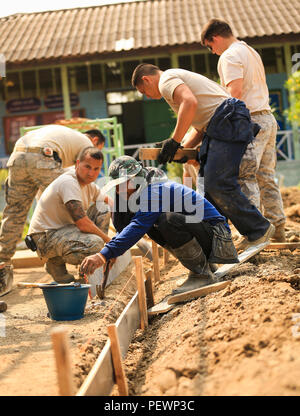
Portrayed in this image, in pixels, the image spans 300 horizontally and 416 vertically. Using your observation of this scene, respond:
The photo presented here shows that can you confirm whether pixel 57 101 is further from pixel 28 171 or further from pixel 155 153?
pixel 155 153

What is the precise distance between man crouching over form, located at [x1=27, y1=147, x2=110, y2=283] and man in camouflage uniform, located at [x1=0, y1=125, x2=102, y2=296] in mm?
304

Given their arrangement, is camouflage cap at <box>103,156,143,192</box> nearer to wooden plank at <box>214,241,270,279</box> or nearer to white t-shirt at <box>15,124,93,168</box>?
wooden plank at <box>214,241,270,279</box>

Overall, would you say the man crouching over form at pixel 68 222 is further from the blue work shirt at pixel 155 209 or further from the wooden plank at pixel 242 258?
the wooden plank at pixel 242 258

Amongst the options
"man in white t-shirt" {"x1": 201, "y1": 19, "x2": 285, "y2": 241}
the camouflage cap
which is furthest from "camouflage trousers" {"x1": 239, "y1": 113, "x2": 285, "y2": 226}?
the camouflage cap

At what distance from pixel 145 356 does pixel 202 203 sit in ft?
3.81

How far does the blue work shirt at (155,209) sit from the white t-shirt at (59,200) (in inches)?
48.2

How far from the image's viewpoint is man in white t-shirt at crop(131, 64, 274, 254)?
3.90m

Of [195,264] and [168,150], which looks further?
[168,150]

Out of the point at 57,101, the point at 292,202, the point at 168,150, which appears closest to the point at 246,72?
the point at 168,150

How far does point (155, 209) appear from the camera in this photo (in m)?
3.62

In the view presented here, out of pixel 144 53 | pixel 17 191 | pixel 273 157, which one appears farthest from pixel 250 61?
pixel 144 53

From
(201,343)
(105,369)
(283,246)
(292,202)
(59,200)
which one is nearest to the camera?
(105,369)

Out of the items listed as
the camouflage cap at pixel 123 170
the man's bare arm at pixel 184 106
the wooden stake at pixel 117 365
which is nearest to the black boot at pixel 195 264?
the camouflage cap at pixel 123 170

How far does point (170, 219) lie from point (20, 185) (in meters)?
2.17
